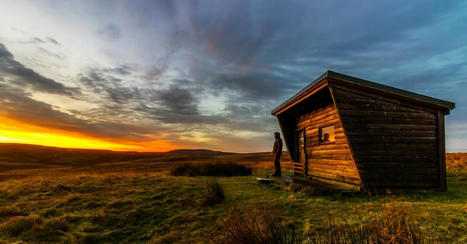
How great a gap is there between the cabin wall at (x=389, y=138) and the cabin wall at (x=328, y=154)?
708mm

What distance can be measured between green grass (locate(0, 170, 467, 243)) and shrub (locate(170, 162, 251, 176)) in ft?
25.1

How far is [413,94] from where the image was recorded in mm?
8281

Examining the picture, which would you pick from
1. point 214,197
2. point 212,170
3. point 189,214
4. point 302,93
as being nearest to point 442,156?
point 302,93

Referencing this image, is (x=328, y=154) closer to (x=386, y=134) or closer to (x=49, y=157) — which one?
(x=386, y=134)

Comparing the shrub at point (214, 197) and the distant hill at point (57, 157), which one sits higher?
the shrub at point (214, 197)

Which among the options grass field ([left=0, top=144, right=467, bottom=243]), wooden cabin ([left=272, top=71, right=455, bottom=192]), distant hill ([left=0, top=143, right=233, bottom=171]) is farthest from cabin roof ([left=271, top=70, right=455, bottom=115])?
distant hill ([left=0, top=143, right=233, bottom=171])

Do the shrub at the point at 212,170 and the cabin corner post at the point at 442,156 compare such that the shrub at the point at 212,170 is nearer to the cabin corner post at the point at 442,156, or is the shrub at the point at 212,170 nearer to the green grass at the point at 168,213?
the green grass at the point at 168,213

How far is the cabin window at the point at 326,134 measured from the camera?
10.8 m

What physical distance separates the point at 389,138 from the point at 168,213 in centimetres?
789

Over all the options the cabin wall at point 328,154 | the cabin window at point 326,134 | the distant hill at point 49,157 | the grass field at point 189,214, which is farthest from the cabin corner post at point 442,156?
the distant hill at point 49,157

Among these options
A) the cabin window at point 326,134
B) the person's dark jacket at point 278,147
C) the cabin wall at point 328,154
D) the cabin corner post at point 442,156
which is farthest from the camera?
the person's dark jacket at point 278,147

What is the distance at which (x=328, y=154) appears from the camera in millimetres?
10414

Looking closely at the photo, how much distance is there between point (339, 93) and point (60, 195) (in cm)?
1073

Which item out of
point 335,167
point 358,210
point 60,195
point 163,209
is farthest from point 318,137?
point 60,195
